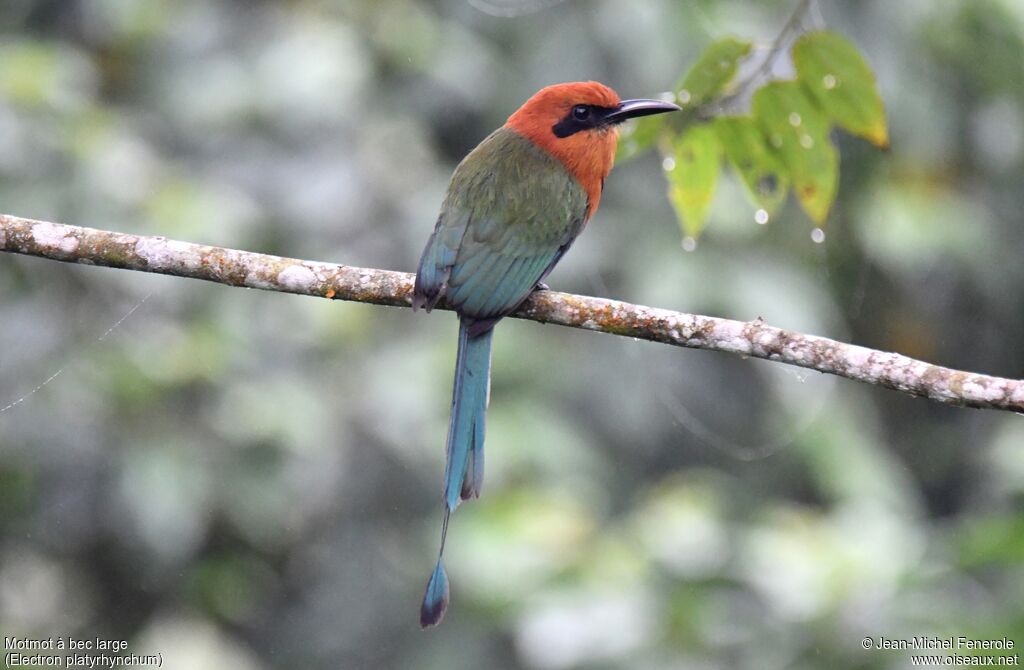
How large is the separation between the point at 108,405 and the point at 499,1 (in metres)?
1.91

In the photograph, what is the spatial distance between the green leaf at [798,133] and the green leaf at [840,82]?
3cm

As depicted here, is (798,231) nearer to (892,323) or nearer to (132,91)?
(892,323)

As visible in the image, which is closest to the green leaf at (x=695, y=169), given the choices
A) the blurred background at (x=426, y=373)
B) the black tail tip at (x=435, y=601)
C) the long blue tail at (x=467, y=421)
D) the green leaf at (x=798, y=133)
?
the green leaf at (x=798, y=133)

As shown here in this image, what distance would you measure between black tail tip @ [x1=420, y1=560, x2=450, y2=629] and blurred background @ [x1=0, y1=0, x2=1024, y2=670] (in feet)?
2.70

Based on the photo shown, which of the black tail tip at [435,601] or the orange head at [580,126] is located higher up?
the orange head at [580,126]

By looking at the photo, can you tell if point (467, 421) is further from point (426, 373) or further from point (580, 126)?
point (426, 373)

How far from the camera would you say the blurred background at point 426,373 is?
3154 millimetres

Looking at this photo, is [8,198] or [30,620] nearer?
[8,198]

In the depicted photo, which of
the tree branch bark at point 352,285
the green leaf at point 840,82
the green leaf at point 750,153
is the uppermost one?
the green leaf at point 840,82

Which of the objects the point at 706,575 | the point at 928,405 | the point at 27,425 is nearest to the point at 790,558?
the point at 706,575

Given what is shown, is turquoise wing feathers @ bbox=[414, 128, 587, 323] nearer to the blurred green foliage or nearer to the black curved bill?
the black curved bill

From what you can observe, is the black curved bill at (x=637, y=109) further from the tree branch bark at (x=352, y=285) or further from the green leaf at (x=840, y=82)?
the tree branch bark at (x=352, y=285)

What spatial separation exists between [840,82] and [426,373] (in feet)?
5.86

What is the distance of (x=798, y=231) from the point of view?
4.55 metres
